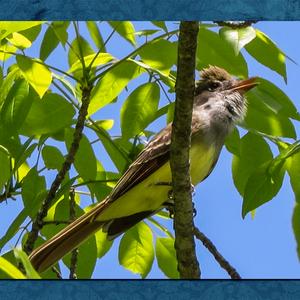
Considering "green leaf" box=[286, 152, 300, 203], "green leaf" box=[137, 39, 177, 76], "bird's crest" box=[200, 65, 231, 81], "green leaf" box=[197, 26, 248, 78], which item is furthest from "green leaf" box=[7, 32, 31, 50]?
"bird's crest" box=[200, 65, 231, 81]

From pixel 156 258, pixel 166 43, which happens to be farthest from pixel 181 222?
pixel 166 43

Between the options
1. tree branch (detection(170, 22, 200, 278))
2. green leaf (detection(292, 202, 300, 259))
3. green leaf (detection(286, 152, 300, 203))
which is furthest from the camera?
green leaf (detection(286, 152, 300, 203))

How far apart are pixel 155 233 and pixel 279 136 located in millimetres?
405

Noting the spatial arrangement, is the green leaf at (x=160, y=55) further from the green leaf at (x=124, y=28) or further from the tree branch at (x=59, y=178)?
the tree branch at (x=59, y=178)

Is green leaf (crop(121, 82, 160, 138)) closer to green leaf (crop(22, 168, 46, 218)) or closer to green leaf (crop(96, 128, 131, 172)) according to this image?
green leaf (crop(96, 128, 131, 172))

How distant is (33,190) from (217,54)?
1.63 ft

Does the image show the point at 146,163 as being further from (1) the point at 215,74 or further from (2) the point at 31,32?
(1) the point at 215,74

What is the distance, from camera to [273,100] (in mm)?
1876

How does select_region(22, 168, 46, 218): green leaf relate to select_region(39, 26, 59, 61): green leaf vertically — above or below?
below

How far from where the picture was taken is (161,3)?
1.71m

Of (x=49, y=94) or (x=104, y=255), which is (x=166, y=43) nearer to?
(x=49, y=94)

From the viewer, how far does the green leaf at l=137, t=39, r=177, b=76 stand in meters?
1.94

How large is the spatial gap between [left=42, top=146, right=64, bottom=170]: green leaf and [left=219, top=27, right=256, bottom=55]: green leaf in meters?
0.49

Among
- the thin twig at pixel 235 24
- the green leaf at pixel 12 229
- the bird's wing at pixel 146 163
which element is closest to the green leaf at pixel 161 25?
the thin twig at pixel 235 24
